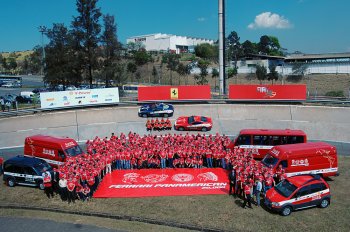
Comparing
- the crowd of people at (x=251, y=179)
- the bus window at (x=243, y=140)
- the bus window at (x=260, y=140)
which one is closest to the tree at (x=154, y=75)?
the bus window at (x=243, y=140)

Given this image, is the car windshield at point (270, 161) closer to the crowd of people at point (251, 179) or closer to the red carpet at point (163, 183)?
the crowd of people at point (251, 179)

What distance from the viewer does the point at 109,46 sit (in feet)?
158

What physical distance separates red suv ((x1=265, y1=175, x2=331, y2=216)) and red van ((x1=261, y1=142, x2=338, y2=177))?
2.14 m

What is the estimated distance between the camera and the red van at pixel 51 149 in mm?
19234

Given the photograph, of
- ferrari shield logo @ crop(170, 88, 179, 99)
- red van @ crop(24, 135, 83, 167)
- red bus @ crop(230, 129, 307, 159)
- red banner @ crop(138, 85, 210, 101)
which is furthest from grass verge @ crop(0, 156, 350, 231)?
ferrari shield logo @ crop(170, 88, 179, 99)

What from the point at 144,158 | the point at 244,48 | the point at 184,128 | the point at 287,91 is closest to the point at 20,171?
the point at 144,158

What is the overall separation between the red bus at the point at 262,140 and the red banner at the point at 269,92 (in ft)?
50.0

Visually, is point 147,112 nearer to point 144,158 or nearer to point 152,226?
point 144,158

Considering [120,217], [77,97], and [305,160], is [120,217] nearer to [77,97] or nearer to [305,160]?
[305,160]

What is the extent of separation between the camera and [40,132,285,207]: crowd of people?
1530cm

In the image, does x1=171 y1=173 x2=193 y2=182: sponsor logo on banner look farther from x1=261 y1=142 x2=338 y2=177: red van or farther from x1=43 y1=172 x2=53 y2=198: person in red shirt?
x1=43 y1=172 x2=53 y2=198: person in red shirt

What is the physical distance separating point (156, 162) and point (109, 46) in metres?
33.2

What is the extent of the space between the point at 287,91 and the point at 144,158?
21.9 meters

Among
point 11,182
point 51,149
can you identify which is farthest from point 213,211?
point 11,182
